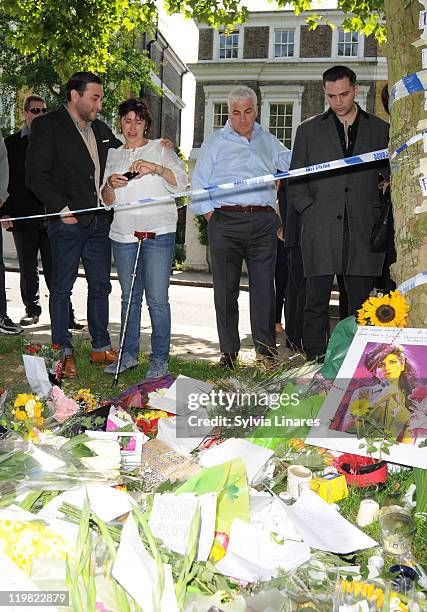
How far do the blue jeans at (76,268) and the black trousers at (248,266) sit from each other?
0.77 metres

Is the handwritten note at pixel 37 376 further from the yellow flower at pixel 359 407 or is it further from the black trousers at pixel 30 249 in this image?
the black trousers at pixel 30 249

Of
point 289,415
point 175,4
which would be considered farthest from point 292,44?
point 289,415

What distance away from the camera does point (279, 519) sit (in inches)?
81.9

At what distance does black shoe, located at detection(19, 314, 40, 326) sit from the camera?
23.6 feet

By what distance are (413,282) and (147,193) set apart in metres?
2.07

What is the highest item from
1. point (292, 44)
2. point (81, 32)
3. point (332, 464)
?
point (292, 44)

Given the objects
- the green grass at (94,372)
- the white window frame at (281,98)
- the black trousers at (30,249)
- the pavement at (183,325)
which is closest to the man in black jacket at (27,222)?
the black trousers at (30,249)

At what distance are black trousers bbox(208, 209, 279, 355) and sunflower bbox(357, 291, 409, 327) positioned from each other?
5.85 ft

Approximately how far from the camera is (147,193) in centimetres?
467

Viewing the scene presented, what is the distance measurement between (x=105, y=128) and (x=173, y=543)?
387cm

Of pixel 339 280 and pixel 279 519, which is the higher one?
pixel 339 280

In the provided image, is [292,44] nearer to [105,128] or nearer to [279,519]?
[105,128]

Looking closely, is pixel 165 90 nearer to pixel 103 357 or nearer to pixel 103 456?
pixel 103 357

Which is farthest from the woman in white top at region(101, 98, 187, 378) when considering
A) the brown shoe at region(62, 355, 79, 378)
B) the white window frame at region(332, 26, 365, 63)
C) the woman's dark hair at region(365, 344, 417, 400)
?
the white window frame at region(332, 26, 365, 63)
